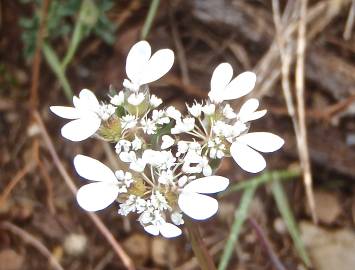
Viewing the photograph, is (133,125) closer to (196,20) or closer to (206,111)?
(206,111)

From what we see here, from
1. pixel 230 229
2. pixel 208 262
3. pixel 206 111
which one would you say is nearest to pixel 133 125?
pixel 206 111

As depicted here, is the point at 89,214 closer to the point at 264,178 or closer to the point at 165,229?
the point at 264,178

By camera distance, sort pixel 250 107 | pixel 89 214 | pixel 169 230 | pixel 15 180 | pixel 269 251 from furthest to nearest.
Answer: pixel 15 180 < pixel 89 214 < pixel 269 251 < pixel 250 107 < pixel 169 230

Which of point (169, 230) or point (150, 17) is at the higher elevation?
point (150, 17)

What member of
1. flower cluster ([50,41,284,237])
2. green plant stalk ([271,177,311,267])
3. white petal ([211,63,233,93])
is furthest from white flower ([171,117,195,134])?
green plant stalk ([271,177,311,267])

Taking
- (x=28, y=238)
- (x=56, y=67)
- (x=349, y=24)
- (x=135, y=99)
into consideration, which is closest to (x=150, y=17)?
(x=56, y=67)
